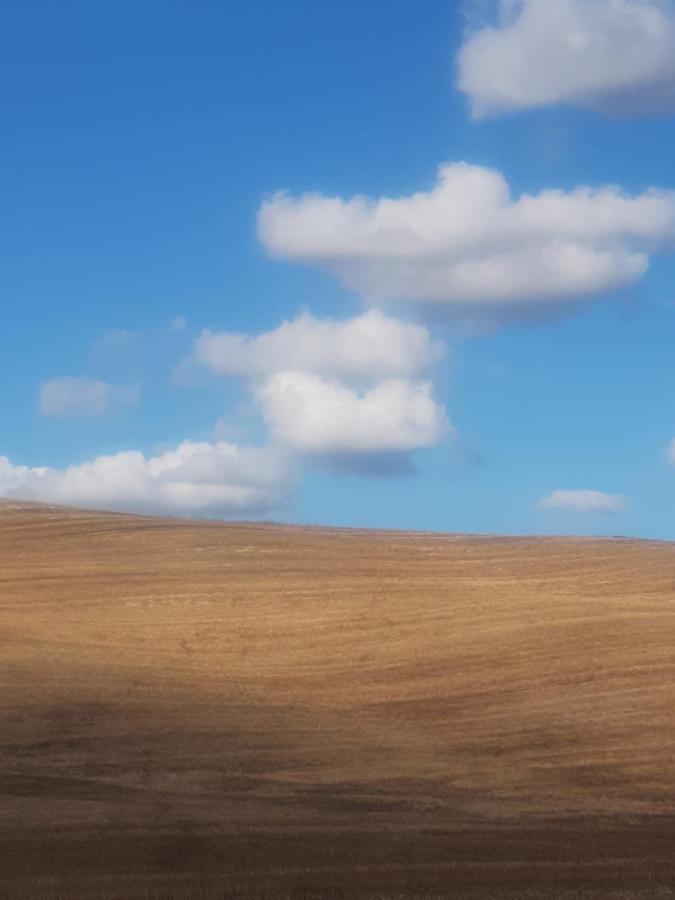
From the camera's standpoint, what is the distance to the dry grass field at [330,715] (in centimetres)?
1830

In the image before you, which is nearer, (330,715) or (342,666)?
(330,715)

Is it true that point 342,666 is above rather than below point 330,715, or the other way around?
above

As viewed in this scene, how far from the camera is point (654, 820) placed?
23609mm

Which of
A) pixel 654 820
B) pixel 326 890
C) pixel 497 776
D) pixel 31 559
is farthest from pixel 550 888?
pixel 31 559

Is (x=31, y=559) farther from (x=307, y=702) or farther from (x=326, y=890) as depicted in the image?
(x=326, y=890)

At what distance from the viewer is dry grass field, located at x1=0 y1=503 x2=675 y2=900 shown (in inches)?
720

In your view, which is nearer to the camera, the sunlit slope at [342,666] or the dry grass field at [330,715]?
the dry grass field at [330,715]

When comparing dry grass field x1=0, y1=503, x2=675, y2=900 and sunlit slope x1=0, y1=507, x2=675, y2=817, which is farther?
sunlit slope x1=0, y1=507, x2=675, y2=817

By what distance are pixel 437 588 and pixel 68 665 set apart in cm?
1260

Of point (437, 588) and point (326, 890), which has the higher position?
point (437, 588)

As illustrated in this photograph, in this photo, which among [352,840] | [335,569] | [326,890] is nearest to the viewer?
[326,890]

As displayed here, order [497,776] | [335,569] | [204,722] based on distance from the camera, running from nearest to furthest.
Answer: [497,776] → [204,722] → [335,569]

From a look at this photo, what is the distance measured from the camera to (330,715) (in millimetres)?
32000

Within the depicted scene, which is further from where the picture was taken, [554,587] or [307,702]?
[554,587]
